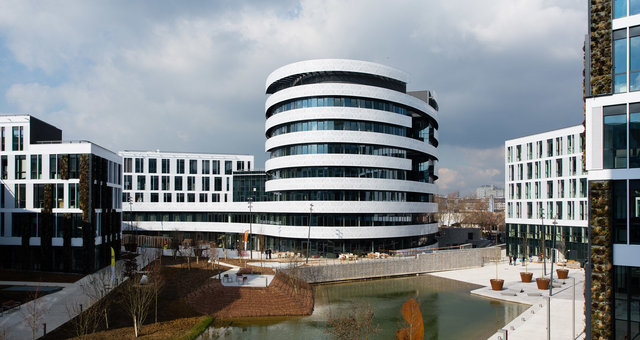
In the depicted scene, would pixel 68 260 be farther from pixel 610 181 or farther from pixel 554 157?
pixel 554 157

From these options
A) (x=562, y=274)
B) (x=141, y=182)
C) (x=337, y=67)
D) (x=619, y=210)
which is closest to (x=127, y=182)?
(x=141, y=182)

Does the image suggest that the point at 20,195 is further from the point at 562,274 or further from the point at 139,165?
the point at 562,274

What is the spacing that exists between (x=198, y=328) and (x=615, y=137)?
25.1 meters

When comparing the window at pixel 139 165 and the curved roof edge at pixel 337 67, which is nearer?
the curved roof edge at pixel 337 67

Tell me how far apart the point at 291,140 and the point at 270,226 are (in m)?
13.0

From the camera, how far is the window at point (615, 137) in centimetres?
1866

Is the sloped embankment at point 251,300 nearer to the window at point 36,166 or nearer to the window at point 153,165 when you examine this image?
the window at point 36,166

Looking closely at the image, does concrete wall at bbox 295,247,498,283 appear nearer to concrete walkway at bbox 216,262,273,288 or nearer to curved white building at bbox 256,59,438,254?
concrete walkway at bbox 216,262,273,288

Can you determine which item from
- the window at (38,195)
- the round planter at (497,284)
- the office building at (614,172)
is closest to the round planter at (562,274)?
the round planter at (497,284)

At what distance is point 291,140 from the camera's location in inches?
2303

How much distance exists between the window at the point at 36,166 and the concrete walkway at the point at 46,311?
10.7 metres

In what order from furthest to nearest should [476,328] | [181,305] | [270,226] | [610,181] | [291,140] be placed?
[270,226] → [291,140] → [181,305] → [476,328] → [610,181]

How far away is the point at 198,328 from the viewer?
2759 cm

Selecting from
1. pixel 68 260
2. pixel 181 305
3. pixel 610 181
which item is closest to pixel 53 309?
pixel 181 305
